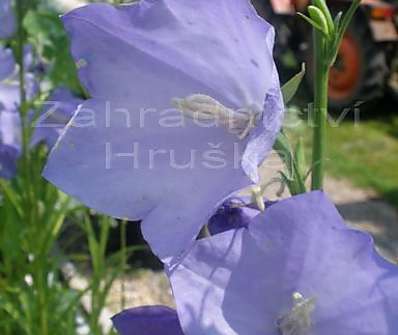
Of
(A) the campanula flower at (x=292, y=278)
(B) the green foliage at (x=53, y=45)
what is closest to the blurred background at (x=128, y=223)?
(B) the green foliage at (x=53, y=45)

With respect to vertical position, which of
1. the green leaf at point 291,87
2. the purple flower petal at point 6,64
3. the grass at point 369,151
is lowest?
the grass at point 369,151

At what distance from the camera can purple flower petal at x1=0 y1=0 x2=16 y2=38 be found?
1262 millimetres

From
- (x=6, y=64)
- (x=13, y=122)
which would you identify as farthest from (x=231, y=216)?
(x=13, y=122)

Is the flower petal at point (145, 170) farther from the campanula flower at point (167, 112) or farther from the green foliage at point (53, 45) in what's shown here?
the green foliage at point (53, 45)

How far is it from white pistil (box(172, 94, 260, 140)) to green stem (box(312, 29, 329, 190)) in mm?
42

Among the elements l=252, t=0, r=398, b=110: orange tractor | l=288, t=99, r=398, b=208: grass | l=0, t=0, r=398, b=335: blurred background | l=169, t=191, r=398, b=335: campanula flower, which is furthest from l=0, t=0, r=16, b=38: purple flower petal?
l=252, t=0, r=398, b=110: orange tractor

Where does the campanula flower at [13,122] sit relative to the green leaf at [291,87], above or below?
below

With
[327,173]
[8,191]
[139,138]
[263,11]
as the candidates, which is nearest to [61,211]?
[8,191]

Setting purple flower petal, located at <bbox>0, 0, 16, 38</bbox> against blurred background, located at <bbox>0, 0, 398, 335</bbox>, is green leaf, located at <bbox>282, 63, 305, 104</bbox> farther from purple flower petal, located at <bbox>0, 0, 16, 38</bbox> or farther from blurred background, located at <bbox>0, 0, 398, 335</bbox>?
purple flower petal, located at <bbox>0, 0, 16, 38</bbox>

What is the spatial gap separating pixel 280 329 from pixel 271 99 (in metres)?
0.13

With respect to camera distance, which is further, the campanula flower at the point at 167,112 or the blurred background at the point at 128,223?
the blurred background at the point at 128,223

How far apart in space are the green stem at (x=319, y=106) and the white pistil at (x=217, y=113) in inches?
1.6

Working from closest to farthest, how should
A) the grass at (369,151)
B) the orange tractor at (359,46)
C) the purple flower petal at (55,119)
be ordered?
1. the purple flower petal at (55,119)
2. the grass at (369,151)
3. the orange tractor at (359,46)

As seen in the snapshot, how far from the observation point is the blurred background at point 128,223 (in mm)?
1363
